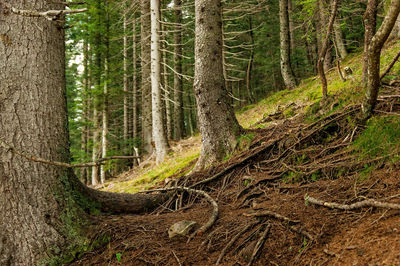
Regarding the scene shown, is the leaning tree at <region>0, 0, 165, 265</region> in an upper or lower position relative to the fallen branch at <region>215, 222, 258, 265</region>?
upper

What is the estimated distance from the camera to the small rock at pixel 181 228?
287 cm

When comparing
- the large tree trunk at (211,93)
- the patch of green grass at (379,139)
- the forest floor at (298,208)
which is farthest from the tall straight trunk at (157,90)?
the patch of green grass at (379,139)

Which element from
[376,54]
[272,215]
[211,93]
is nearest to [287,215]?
[272,215]

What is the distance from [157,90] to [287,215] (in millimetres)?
7842

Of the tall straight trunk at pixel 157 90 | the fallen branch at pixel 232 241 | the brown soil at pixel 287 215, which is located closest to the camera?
the brown soil at pixel 287 215

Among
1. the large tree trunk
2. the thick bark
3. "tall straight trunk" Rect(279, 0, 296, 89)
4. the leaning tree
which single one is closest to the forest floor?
the thick bark

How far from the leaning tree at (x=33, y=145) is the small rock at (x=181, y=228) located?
0.97m

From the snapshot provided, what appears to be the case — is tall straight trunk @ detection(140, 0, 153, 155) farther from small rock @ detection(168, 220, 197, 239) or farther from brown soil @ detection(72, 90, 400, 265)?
small rock @ detection(168, 220, 197, 239)

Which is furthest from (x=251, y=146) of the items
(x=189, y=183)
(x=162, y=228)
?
(x=162, y=228)

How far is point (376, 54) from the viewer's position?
2914 mm

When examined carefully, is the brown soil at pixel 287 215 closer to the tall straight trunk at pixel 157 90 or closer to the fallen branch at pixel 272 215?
the fallen branch at pixel 272 215

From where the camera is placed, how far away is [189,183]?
187 inches

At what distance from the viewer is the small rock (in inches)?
113

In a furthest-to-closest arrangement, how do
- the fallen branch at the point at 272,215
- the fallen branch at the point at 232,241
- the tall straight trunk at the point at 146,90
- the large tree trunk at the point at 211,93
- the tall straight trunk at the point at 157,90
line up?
the tall straight trunk at the point at 146,90
the tall straight trunk at the point at 157,90
the large tree trunk at the point at 211,93
the fallen branch at the point at 272,215
the fallen branch at the point at 232,241
